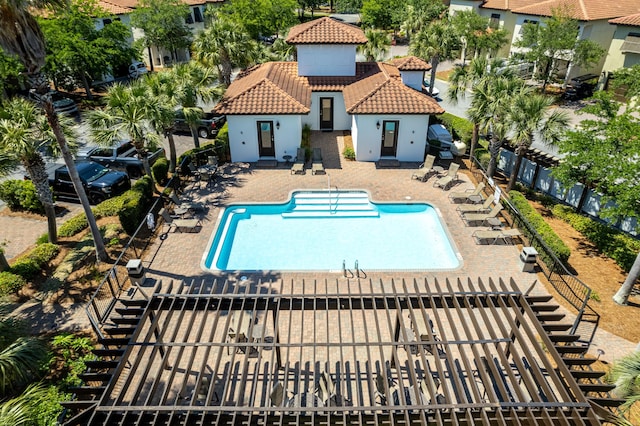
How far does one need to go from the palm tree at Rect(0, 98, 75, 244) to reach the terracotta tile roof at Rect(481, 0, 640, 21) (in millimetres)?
41811

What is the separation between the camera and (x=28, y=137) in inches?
604

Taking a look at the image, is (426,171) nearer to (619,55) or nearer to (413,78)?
(413,78)

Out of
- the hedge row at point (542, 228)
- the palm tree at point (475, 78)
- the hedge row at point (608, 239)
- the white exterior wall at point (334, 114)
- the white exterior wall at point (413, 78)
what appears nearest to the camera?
the hedge row at point (542, 228)

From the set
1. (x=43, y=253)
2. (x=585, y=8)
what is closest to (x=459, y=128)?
(x=585, y=8)

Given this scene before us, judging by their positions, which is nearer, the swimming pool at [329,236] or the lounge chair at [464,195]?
the swimming pool at [329,236]

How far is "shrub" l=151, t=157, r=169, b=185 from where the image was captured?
22500mm

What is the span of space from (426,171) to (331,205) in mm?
6221

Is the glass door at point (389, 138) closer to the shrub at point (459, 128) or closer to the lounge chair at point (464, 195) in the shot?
the shrub at point (459, 128)

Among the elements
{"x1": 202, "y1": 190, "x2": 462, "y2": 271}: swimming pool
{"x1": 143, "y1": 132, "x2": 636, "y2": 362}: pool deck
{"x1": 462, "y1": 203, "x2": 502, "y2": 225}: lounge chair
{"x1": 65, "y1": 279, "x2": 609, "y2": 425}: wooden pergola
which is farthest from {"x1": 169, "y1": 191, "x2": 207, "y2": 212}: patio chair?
{"x1": 462, "y1": 203, "x2": 502, "y2": 225}: lounge chair

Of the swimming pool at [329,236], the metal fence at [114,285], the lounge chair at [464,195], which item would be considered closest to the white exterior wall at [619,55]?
the lounge chair at [464,195]

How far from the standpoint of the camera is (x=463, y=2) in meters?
52.9

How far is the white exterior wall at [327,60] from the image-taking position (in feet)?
90.5

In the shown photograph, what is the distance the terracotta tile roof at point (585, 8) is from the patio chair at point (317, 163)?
29.0 metres

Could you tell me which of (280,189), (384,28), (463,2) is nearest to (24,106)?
(280,189)
